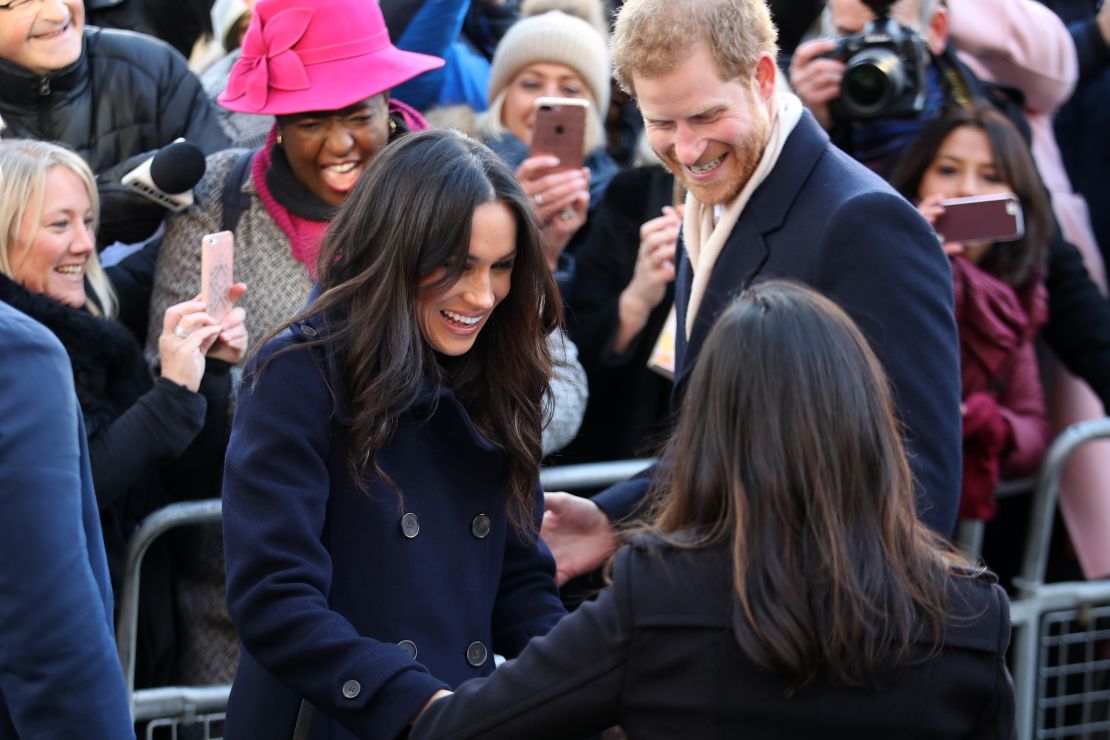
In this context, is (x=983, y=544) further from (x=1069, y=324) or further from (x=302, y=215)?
(x=302, y=215)

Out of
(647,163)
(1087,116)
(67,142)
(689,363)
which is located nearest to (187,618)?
(67,142)

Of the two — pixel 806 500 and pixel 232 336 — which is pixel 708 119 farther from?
pixel 232 336

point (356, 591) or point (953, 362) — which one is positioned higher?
point (953, 362)

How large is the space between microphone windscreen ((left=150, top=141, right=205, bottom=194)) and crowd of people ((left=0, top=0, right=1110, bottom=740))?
0.01m

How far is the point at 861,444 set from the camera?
201 cm

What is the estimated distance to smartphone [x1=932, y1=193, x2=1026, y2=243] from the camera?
13.5ft

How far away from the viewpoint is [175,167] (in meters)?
3.74

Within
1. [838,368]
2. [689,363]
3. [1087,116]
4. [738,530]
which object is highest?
[838,368]

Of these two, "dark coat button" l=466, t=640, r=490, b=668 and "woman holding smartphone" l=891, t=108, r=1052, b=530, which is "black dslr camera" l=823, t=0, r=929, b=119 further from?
"dark coat button" l=466, t=640, r=490, b=668

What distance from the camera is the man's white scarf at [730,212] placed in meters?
2.97

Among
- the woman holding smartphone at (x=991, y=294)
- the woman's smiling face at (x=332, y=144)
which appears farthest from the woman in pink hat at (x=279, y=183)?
the woman holding smartphone at (x=991, y=294)

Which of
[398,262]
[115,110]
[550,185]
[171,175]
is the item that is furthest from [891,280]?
[115,110]

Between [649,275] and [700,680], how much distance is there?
89.1 inches

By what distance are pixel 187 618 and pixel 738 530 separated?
2240mm
